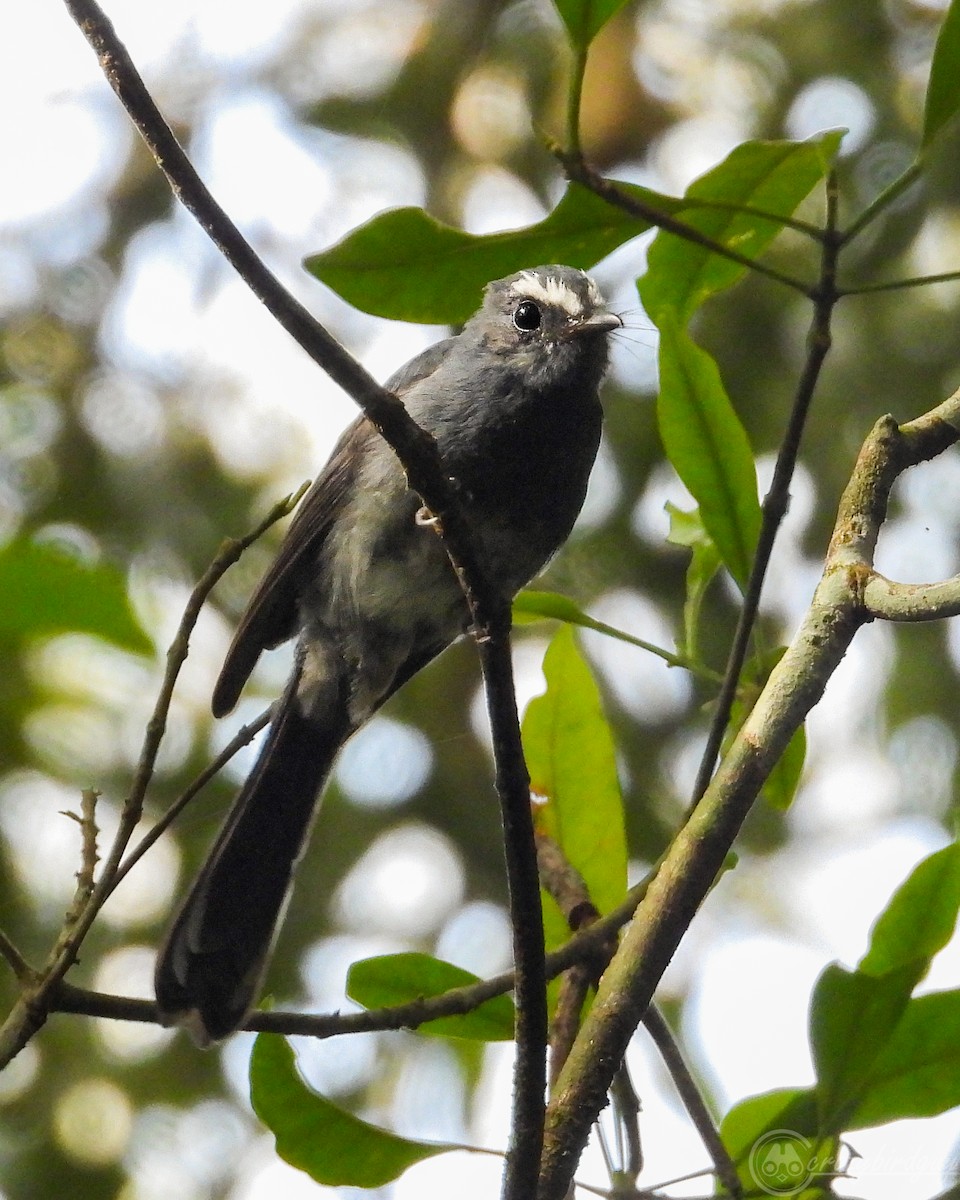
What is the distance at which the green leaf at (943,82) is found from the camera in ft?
6.56

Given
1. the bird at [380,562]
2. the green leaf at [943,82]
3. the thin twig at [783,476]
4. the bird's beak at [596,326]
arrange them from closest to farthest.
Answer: the thin twig at [783,476] → the green leaf at [943,82] → the bird at [380,562] → the bird's beak at [596,326]

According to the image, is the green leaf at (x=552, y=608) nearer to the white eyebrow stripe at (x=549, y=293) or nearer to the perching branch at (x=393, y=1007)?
the perching branch at (x=393, y=1007)

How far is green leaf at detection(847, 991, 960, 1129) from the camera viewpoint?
2.26m

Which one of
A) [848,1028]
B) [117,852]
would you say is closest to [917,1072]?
[848,1028]

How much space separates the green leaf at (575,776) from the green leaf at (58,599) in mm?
838

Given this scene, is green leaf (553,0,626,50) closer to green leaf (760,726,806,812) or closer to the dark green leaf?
the dark green leaf

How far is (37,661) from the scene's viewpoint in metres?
3.53

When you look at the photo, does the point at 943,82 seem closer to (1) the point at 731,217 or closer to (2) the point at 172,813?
(1) the point at 731,217

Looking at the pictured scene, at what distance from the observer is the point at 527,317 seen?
10.5ft

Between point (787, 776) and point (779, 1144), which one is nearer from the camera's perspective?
point (779, 1144)

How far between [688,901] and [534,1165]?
1.35 feet

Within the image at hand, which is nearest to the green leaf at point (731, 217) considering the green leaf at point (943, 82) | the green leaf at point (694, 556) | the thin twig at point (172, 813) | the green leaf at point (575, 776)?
the green leaf at point (943, 82)

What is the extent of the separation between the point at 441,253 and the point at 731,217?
530 millimetres

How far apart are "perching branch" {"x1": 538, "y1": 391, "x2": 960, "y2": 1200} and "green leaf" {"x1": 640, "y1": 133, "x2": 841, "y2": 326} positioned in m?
0.62
